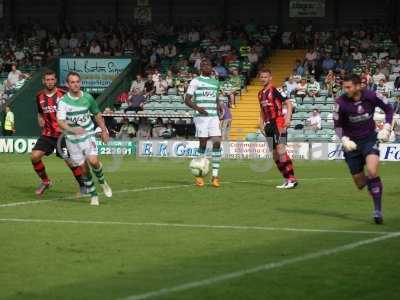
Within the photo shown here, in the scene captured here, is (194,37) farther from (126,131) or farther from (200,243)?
(200,243)

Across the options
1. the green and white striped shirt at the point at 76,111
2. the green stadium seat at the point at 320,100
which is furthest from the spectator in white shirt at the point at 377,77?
the green and white striped shirt at the point at 76,111

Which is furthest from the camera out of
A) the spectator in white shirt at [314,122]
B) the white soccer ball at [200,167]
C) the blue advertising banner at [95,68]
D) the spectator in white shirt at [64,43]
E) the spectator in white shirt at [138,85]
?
the spectator in white shirt at [64,43]

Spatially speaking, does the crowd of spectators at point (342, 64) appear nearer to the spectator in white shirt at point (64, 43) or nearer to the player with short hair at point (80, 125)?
the spectator in white shirt at point (64, 43)

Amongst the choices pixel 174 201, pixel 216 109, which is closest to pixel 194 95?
pixel 216 109

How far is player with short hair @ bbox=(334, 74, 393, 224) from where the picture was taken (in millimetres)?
14859

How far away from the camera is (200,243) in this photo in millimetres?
12859

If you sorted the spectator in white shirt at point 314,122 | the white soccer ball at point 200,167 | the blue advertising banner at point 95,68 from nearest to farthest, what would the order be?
the white soccer ball at point 200,167
the spectator in white shirt at point 314,122
the blue advertising banner at point 95,68

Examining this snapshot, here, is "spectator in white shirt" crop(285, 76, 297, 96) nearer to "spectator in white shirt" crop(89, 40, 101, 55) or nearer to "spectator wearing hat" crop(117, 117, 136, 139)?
"spectator wearing hat" crop(117, 117, 136, 139)

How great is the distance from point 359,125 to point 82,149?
4860 millimetres

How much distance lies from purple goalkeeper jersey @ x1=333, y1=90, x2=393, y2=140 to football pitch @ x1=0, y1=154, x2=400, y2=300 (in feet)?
3.96

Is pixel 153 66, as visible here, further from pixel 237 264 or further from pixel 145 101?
pixel 237 264

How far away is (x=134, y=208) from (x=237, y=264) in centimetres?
606

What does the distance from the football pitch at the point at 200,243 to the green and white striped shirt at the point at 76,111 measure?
1083mm

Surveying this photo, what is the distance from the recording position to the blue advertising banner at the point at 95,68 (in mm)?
45531
